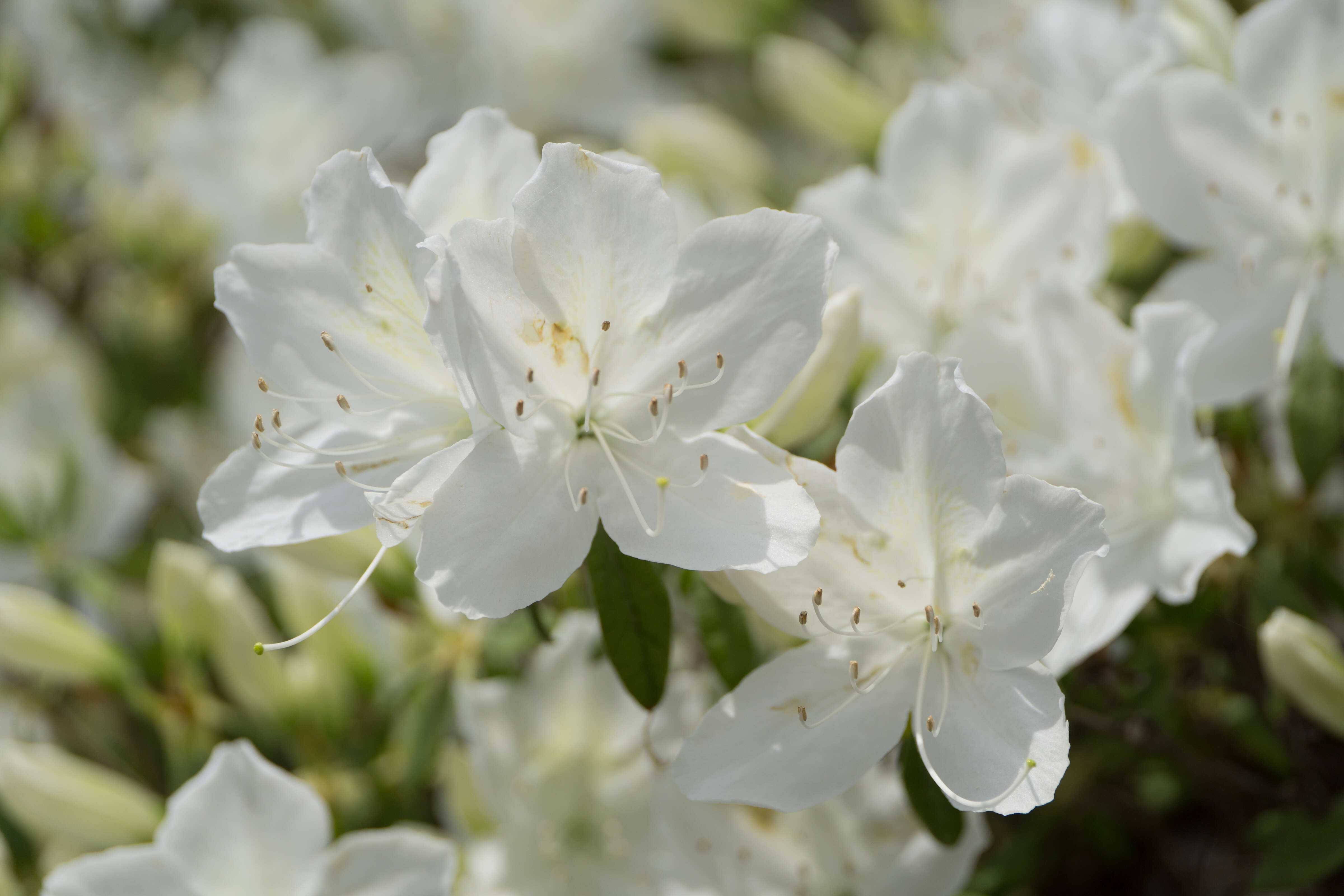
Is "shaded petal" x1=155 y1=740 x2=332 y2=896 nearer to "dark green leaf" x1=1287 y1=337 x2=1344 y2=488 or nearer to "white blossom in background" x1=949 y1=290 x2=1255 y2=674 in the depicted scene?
"white blossom in background" x1=949 y1=290 x2=1255 y2=674

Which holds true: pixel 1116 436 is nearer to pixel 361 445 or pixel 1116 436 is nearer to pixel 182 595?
pixel 361 445

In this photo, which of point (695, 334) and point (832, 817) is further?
point (832, 817)

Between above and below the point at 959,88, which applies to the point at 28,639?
below

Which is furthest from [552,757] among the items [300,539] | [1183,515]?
[1183,515]

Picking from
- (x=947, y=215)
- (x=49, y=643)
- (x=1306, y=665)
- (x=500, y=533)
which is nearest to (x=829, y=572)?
(x=500, y=533)

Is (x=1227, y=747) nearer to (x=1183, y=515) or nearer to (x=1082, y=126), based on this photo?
(x=1183, y=515)

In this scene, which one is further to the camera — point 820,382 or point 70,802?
point 70,802

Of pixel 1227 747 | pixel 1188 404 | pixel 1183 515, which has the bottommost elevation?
pixel 1227 747

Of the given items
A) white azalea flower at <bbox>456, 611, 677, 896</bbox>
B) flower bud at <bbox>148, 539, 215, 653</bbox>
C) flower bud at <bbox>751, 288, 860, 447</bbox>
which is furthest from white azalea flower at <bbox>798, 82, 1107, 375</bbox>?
flower bud at <bbox>148, 539, 215, 653</bbox>
